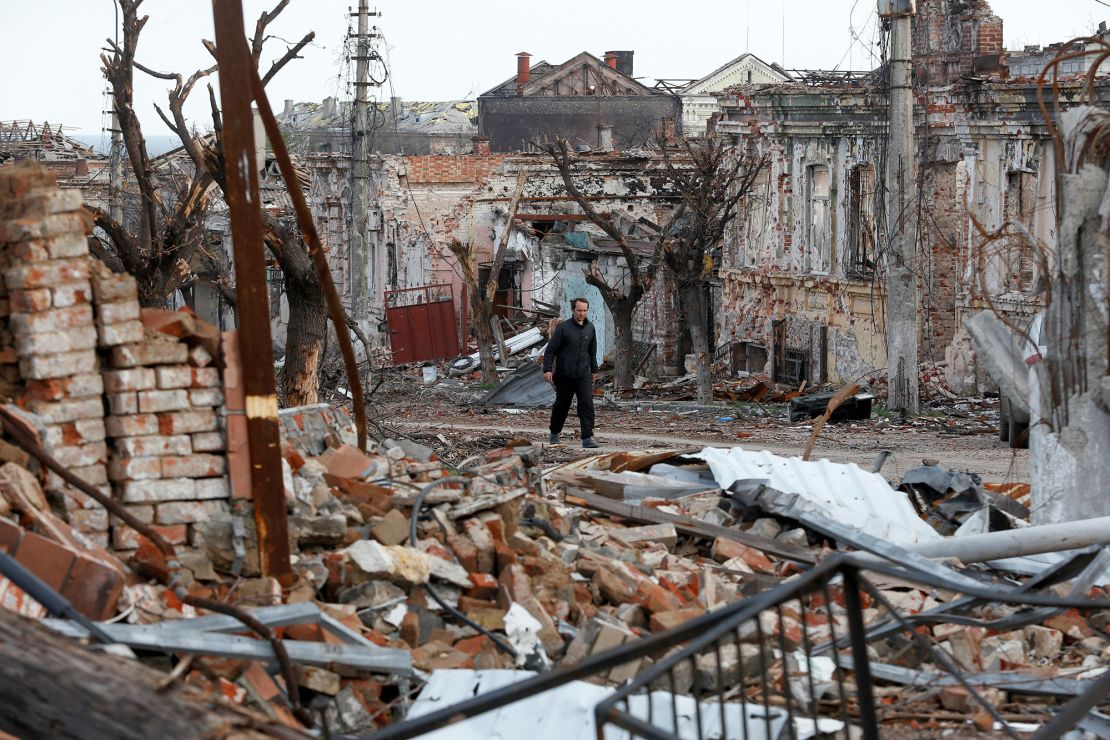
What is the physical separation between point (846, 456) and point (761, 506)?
7.01 meters

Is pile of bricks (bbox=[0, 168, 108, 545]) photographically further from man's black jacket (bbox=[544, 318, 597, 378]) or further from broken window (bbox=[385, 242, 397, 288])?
broken window (bbox=[385, 242, 397, 288])

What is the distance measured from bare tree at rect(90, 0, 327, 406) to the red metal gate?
18.0 meters

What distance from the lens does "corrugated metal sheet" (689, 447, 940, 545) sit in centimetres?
992

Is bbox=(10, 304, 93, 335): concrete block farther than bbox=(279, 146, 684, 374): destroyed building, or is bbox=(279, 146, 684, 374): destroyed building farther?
bbox=(279, 146, 684, 374): destroyed building

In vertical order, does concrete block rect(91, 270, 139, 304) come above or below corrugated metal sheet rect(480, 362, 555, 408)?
above

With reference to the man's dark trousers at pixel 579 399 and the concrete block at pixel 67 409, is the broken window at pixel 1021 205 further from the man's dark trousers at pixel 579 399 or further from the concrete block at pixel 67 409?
the concrete block at pixel 67 409

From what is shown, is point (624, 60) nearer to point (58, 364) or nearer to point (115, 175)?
point (115, 175)

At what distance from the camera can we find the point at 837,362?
27516 millimetres

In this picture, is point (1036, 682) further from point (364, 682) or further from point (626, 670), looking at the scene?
point (364, 682)

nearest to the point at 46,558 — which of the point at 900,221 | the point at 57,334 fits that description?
the point at 57,334

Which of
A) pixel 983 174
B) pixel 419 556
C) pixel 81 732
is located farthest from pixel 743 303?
pixel 81 732

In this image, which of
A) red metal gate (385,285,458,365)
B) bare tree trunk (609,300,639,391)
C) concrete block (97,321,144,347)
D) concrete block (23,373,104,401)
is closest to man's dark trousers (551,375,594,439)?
concrete block (97,321,144,347)

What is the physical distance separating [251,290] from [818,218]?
23.0 meters

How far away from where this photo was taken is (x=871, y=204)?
2673 cm
